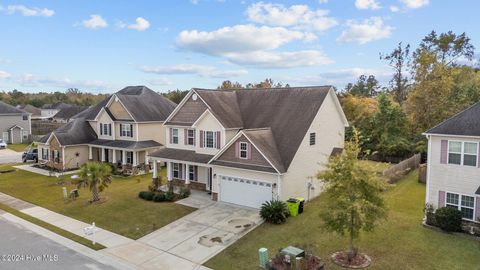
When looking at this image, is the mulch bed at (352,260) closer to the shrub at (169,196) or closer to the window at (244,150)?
the window at (244,150)

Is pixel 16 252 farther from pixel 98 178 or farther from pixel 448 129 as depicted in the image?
pixel 448 129

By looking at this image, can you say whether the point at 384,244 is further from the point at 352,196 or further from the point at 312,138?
the point at 312,138

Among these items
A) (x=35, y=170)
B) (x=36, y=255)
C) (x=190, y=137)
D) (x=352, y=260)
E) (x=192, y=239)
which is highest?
(x=190, y=137)

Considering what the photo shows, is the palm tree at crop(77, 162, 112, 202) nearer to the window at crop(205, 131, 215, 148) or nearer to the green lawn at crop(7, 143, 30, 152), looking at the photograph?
the window at crop(205, 131, 215, 148)

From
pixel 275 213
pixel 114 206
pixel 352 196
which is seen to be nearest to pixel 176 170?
pixel 114 206

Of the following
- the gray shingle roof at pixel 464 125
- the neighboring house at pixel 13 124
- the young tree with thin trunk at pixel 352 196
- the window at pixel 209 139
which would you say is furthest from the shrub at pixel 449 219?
the neighboring house at pixel 13 124

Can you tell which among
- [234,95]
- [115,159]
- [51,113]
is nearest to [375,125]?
[234,95]

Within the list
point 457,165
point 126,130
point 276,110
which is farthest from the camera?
point 126,130
